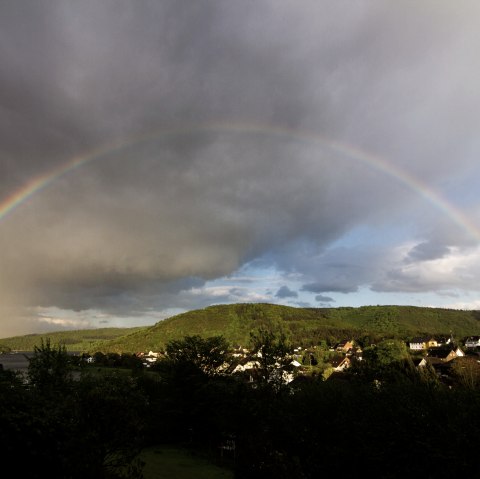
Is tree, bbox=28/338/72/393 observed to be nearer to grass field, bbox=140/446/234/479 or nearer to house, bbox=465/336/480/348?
grass field, bbox=140/446/234/479

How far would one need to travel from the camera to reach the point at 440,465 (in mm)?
24266

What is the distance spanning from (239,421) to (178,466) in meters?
8.05

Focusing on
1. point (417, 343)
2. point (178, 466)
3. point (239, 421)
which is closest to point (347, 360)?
point (417, 343)

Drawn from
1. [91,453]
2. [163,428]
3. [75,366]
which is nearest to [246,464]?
[91,453]

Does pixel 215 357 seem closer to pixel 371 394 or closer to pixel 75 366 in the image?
pixel 75 366

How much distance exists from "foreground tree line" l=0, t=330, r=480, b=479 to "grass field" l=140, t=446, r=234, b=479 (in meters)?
2.64

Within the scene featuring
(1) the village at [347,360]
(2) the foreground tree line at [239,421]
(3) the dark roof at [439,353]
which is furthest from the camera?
(3) the dark roof at [439,353]

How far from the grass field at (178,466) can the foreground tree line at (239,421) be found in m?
2.64

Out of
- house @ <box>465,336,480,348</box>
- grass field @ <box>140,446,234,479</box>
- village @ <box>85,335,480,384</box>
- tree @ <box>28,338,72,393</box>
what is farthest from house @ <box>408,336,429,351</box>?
tree @ <box>28,338,72,393</box>

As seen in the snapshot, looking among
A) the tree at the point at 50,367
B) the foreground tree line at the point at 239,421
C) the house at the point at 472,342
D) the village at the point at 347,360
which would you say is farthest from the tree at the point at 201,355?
the house at the point at 472,342

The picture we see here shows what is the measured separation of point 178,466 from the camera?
40125 millimetres

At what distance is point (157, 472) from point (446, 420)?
25149mm

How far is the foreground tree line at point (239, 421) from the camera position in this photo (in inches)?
601

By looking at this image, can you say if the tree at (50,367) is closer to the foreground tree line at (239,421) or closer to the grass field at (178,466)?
the foreground tree line at (239,421)
